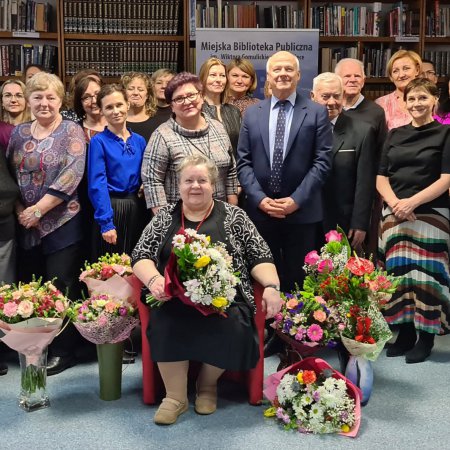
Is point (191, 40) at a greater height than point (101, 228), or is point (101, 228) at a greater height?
point (191, 40)

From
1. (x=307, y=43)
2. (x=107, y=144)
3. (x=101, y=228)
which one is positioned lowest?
(x=101, y=228)

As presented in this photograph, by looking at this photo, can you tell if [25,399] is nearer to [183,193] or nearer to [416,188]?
[183,193]

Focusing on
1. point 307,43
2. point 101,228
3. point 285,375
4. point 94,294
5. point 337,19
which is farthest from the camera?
point 337,19

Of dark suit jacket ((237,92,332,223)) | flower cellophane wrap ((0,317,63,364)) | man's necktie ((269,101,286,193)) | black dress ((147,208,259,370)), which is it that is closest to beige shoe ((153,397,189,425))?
black dress ((147,208,259,370))

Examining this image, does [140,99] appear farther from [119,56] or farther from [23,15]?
[23,15]

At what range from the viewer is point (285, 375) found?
287 centimetres

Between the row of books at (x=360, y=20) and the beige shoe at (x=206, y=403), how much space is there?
13.9 feet

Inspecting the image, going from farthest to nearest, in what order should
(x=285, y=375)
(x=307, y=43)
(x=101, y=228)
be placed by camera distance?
(x=307, y=43) → (x=101, y=228) → (x=285, y=375)

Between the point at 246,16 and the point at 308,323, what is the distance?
404 centimetres

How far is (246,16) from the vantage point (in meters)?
6.19

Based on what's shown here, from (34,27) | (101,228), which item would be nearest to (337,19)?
(34,27)

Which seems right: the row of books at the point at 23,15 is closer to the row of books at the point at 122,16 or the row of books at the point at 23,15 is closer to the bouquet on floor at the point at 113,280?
the row of books at the point at 122,16

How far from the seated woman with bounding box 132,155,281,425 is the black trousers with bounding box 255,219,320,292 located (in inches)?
19.8

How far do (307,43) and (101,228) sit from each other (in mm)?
3158
